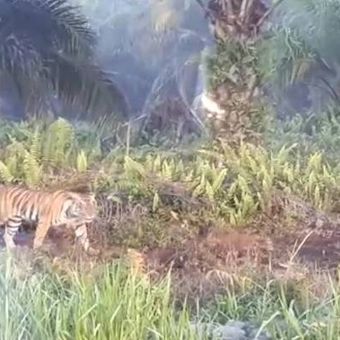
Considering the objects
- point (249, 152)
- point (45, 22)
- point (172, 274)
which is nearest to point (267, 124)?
point (249, 152)

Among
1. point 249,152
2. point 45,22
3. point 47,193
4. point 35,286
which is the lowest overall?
point 35,286

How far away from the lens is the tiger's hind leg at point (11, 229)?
93.6 inches

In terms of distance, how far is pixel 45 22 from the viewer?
2.45 meters

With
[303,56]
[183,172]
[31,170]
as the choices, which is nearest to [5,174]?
[31,170]

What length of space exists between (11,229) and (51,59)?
43cm

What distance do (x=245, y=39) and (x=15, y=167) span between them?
64 centimetres

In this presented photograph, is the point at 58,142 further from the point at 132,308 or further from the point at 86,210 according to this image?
the point at 132,308

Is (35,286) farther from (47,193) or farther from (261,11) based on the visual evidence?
(261,11)

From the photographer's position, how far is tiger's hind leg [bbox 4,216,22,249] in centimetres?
238

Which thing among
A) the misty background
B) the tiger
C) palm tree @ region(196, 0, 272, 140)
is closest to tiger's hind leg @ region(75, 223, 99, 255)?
the tiger

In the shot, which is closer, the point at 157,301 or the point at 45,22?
the point at 157,301

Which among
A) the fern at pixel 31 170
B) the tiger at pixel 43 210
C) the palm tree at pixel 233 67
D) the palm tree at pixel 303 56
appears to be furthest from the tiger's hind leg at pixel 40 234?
the palm tree at pixel 303 56

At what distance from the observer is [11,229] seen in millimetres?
2398

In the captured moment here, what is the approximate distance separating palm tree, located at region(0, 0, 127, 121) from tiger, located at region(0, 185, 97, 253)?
0.21 meters
